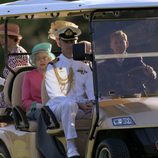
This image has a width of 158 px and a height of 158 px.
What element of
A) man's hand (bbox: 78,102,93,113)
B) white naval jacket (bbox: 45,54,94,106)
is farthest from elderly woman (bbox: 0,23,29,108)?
man's hand (bbox: 78,102,93,113)

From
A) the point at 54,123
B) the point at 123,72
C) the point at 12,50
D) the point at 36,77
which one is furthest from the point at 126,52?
the point at 12,50

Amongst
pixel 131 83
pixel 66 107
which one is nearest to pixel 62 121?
pixel 66 107

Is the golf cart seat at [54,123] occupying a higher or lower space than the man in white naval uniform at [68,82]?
lower

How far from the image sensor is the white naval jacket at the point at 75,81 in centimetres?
949

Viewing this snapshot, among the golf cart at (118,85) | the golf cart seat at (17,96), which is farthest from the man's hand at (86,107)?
the golf cart seat at (17,96)

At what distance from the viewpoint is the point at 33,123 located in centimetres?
993

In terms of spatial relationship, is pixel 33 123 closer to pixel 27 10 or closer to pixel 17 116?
pixel 17 116

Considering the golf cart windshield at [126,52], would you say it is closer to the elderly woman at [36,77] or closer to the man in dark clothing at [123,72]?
the man in dark clothing at [123,72]

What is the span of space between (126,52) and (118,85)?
1.03 feet

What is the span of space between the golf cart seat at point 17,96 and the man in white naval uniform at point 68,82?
1.83 ft

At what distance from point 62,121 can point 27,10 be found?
3.63 feet

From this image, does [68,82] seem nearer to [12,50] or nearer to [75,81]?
[75,81]

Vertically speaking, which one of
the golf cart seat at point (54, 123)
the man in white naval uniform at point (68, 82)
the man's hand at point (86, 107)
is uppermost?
the man in white naval uniform at point (68, 82)

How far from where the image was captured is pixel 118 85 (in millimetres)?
9055
